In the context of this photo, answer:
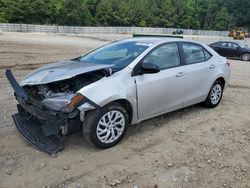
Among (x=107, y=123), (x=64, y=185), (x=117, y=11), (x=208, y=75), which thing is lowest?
(x=64, y=185)

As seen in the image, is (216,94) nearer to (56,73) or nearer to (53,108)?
(56,73)

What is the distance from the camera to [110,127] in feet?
12.8

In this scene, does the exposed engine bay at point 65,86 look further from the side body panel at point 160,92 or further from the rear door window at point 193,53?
the rear door window at point 193,53

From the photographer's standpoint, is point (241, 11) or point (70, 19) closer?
point (70, 19)

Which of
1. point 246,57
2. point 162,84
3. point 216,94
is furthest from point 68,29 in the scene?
point 162,84

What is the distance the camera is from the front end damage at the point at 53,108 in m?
3.57

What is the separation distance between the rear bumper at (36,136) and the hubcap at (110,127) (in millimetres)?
586

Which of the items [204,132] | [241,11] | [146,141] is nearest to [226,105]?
[204,132]

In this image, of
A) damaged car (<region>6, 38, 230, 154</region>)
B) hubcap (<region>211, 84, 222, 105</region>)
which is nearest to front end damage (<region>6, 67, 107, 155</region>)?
damaged car (<region>6, 38, 230, 154</region>)

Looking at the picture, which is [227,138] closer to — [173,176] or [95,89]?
[173,176]

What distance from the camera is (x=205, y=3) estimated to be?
4296 inches

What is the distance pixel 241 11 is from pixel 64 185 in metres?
115

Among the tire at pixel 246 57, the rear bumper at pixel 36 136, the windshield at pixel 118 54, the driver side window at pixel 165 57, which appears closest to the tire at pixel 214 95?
the driver side window at pixel 165 57

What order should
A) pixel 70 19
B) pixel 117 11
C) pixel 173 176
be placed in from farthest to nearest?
pixel 117 11 < pixel 70 19 < pixel 173 176
